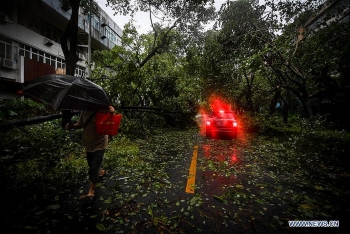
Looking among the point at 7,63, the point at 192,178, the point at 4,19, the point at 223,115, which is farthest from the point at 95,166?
the point at 4,19

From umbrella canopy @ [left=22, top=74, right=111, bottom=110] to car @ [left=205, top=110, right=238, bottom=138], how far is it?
25.7ft

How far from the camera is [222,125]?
10.3 m

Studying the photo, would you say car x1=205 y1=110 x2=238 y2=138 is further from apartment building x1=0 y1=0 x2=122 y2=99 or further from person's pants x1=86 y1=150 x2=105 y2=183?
apartment building x1=0 y1=0 x2=122 y2=99

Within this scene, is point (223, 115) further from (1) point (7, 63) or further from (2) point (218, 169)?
(1) point (7, 63)

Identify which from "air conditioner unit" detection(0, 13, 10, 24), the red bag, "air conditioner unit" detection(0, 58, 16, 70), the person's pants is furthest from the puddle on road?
"air conditioner unit" detection(0, 13, 10, 24)

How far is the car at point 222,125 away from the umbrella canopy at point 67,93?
783 centimetres

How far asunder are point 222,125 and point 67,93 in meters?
8.45

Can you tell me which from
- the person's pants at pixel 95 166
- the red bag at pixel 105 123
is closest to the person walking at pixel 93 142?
the person's pants at pixel 95 166

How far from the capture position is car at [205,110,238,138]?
1022cm

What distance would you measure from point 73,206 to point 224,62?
30.7ft

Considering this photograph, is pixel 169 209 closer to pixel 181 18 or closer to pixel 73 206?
pixel 73 206

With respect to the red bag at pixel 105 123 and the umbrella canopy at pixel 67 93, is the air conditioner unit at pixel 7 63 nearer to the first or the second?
the umbrella canopy at pixel 67 93

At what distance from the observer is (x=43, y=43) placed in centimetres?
1830

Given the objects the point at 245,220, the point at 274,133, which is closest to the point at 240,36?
the point at 274,133
